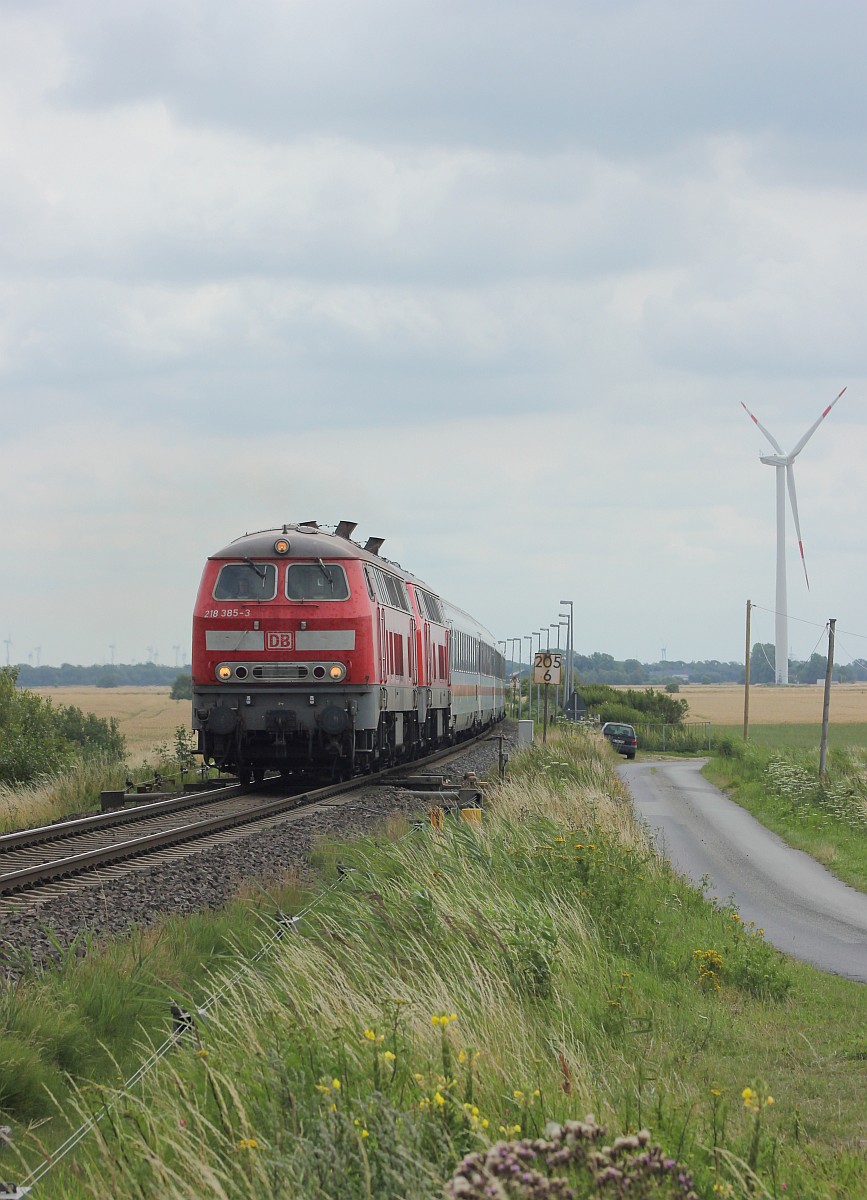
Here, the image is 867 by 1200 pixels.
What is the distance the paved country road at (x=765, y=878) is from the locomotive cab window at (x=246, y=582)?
7.40 metres

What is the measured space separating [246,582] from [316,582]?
1168 mm

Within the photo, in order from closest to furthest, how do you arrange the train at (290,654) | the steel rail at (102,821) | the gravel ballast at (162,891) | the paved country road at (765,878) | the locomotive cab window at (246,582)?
the gravel ballast at (162,891)
the paved country road at (765,878)
the steel rail at (102,821)
the train at (290,654)
the locomotive cab window at (246,582)

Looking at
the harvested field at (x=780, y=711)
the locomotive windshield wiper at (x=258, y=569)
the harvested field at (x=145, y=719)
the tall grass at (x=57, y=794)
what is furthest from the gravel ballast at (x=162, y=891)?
the harvested field at (x=780, y=711)

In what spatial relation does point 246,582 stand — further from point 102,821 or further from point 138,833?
point 138,833

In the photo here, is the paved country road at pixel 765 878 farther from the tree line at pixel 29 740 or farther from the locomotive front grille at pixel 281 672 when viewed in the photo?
the tree line at pixel 29 740

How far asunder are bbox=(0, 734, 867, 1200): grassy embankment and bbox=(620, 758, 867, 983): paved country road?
4.83 feet

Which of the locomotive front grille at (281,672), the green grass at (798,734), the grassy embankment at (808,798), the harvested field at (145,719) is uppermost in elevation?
the locomotive front grille at (281,672)

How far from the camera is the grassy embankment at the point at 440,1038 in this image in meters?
4.43

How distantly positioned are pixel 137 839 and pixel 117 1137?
10659 mm

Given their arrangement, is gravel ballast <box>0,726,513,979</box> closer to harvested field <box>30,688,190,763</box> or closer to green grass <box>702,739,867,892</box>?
green grass <box>702,739,867,892</box>

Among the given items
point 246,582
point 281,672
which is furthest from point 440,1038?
point 246,582

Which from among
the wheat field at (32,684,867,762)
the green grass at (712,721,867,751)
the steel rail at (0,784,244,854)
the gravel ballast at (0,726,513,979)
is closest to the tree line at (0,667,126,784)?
the steel rail at (0,784,244,854)

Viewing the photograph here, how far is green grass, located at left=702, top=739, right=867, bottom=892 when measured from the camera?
22719mm

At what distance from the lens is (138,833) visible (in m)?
16.5
